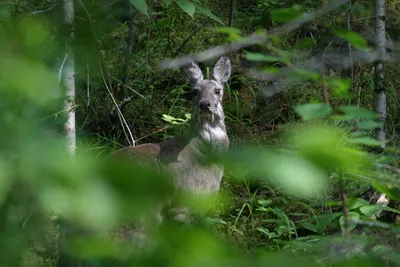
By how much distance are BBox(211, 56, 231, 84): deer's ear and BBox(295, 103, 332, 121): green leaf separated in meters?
4.96

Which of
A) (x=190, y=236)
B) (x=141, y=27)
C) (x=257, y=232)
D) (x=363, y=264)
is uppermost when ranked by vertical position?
(x=190, y=236)

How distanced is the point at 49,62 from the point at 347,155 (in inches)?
10.7

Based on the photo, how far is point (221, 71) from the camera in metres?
5.98

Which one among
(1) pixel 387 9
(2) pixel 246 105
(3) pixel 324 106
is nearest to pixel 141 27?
(2) pixel 246 105

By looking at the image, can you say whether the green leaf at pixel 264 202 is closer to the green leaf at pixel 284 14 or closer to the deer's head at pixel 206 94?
the deer's head at pixel 206 94

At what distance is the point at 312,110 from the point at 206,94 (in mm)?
4630

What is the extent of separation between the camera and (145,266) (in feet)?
1.99

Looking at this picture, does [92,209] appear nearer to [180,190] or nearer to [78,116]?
[180,190]

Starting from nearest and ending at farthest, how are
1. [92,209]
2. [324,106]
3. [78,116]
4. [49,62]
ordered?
[92,209] → [49,62] → [324,106] → [78,116]

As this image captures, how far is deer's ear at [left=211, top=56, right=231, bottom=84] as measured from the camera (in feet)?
19.4

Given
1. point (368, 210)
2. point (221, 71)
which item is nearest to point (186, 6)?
point (368, 210)

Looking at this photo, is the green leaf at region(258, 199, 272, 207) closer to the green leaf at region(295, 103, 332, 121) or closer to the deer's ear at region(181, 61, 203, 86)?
the deer's ear at region(181, 61, 203, 86)

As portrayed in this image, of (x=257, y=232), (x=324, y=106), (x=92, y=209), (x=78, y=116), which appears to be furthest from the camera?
(x=78, y=116)

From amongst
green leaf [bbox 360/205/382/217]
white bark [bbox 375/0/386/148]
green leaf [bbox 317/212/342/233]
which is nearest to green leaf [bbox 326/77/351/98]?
green leaf [bbox 317/212/342/233]
